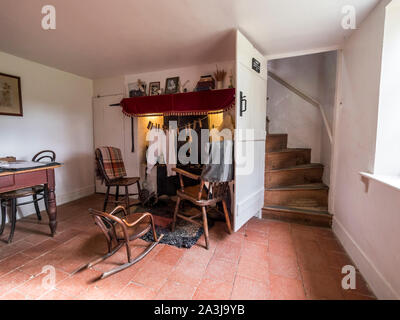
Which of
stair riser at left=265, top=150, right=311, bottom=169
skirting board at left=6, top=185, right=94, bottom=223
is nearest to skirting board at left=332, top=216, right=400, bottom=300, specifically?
stair riser at left=265, top=150, right=311, bottom=169

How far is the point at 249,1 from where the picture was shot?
4.86 ft

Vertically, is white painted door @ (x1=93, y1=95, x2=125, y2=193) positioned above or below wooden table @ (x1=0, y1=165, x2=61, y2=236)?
above

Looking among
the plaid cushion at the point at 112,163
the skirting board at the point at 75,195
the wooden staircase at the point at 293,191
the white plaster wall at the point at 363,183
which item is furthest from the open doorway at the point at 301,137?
the skirting board at the point at 75,195

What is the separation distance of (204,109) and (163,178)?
1424mm

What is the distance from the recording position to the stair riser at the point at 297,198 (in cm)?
254

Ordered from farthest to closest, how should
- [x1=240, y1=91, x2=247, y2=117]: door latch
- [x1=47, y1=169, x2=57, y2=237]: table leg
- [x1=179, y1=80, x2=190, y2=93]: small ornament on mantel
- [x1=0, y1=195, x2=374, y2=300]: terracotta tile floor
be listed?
[x1=179, y1=80, x2=190, y2=93]: small ornament on mantel → [x1=47, y1=169, x2=57, y2=237]: table leg → [x1=240, y1=91, x2=247, y2=117]: door latch → [x1=0, y1=195, x2=374, y2=300]: terracotta tile floor

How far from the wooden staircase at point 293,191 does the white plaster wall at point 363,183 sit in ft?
0.94

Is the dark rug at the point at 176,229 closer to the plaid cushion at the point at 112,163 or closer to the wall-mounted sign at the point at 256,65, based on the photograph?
the plaid cushion at the point at 112,163

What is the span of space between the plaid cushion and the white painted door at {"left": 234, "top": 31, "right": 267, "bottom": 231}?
1.87 metres

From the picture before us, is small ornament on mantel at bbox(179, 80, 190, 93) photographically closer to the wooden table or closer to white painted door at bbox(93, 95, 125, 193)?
white painted door at bbox(93, 95, 125, 193)

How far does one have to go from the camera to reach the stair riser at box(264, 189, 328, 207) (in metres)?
2.54

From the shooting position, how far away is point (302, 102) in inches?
125

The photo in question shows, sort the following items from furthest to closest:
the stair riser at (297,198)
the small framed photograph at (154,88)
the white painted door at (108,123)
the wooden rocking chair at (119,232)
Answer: the white painted door at (108,123) → the small framed photograph at (154,88) → the stair riser at (297,198) → the wooden rocking chair at (119,232)

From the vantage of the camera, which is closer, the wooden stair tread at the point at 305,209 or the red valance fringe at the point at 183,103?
the wooden stair tread at the point at 305,209
